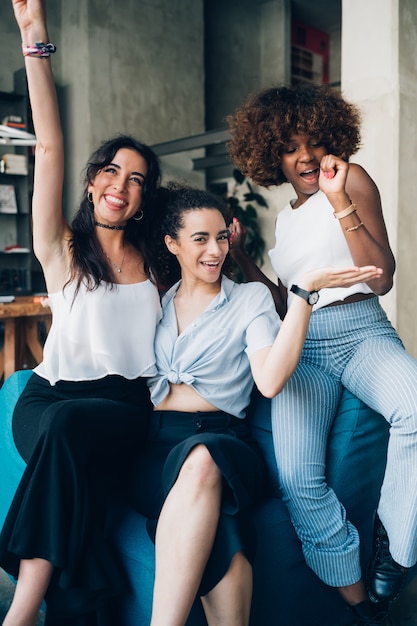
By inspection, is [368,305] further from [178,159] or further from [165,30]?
[165,30]

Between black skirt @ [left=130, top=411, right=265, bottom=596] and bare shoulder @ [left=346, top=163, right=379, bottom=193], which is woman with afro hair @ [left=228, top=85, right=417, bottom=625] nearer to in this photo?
bare shoulder @ [left=346, top=163, right=379, bottom=193]

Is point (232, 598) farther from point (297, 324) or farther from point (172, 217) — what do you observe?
point (172, 217)

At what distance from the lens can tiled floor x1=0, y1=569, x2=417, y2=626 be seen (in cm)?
209

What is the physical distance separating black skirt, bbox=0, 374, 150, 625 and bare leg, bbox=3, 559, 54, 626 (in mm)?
30

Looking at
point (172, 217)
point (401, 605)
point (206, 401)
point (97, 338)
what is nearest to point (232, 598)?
point (206, 401)

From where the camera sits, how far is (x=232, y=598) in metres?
1.55

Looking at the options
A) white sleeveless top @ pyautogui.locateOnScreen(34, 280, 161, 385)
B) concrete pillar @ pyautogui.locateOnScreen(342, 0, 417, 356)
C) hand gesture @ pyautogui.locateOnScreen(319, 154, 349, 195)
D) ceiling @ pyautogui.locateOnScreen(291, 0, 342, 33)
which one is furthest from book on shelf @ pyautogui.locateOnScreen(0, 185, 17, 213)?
hand gesture @ pyautogui.locateOnScreen(319, 154, 349, 195)

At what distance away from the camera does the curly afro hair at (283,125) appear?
2.18 metres

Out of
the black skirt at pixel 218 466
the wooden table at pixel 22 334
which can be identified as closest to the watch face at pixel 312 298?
the black skirt at pixel 218 466

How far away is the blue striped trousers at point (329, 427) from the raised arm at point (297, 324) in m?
0.22

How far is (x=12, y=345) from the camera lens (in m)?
4.90

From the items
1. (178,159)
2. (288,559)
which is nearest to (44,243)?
(288,559)

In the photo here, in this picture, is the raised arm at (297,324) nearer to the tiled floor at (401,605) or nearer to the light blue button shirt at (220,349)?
the light blue button shirt at (220,349)

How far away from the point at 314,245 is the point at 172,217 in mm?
484
